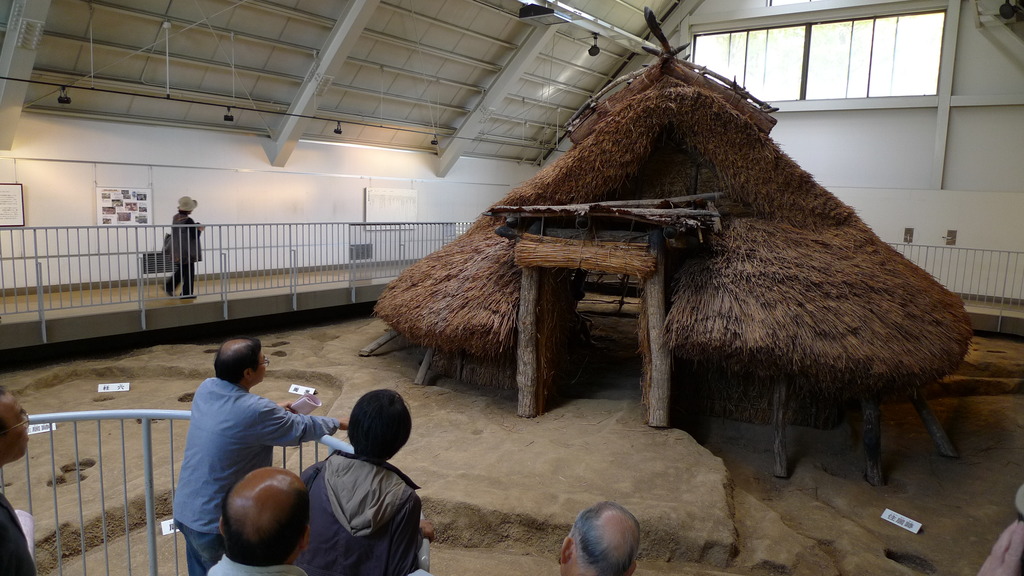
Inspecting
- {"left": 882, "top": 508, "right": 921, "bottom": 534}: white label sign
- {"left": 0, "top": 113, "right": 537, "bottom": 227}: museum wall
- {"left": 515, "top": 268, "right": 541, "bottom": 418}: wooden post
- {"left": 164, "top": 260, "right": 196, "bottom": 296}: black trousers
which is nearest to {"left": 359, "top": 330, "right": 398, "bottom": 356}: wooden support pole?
{"left": 164, "top": 260, "right": 196, "bottom": 296}: black trousers

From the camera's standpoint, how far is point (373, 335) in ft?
32.6

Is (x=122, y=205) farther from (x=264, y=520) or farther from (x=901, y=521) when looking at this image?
(x=901, y=521)

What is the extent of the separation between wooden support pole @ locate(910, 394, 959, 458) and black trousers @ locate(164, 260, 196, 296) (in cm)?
910

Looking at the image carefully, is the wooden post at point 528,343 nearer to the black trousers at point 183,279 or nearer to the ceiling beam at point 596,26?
the black trousers at point 183,279

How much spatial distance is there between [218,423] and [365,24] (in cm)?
944

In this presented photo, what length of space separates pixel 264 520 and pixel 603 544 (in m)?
0.96

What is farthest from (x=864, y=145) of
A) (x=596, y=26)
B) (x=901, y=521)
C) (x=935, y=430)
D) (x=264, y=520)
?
(x=264, y=520)

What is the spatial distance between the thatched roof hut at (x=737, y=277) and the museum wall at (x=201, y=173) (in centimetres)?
524

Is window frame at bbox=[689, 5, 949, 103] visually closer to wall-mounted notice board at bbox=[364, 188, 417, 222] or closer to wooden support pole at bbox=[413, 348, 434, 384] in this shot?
wall-mounted notice board at bbox=[364, 188, 417, 222]

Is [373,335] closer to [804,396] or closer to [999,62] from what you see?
[804,396]

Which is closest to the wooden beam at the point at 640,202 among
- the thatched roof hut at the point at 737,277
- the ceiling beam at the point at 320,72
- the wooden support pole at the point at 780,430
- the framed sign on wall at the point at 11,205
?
the thatched roof hut at the point at 737,277

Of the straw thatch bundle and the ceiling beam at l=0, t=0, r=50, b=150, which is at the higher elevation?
the ceiling beam at l=0, t=0, r=50, b=150

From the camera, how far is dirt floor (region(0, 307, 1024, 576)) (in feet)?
14.7

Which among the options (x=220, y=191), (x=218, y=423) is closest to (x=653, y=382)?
(x=218, y=423)
